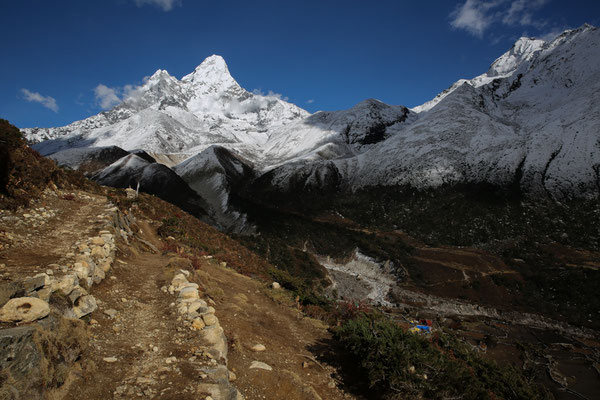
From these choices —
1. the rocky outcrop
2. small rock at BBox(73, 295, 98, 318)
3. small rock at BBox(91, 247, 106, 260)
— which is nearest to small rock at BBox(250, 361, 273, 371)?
the rocky outcrop

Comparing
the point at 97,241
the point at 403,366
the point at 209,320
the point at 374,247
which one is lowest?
the point at 374,247

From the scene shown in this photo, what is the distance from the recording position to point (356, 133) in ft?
426

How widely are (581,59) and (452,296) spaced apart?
122 meters

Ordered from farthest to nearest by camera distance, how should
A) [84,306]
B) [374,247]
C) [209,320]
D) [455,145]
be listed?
[455,145] → [374,247] → [209,320] → [84,306]

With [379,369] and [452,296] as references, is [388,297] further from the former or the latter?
[379,369]

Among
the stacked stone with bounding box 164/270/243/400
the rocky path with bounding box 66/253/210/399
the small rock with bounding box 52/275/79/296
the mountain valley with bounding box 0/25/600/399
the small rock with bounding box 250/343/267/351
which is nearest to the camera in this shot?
the rocky path with bounding box 66/253/210/399

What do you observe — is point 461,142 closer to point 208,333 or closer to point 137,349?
point 208,333

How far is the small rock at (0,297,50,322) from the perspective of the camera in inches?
149

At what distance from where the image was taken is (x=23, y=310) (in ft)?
12.9

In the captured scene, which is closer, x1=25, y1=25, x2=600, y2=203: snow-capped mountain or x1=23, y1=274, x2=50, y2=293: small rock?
x1=23, y1=274, x2=50, y2=293: small rock

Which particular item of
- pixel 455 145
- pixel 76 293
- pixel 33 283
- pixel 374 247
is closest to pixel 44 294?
pixel 33 283

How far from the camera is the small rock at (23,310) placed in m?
3.78

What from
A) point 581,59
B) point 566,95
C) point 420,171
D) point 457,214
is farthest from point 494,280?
point 581,59

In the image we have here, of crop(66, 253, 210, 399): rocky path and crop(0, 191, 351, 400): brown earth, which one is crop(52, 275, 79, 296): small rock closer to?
crop(0, 191, 351, 400): brown earth
